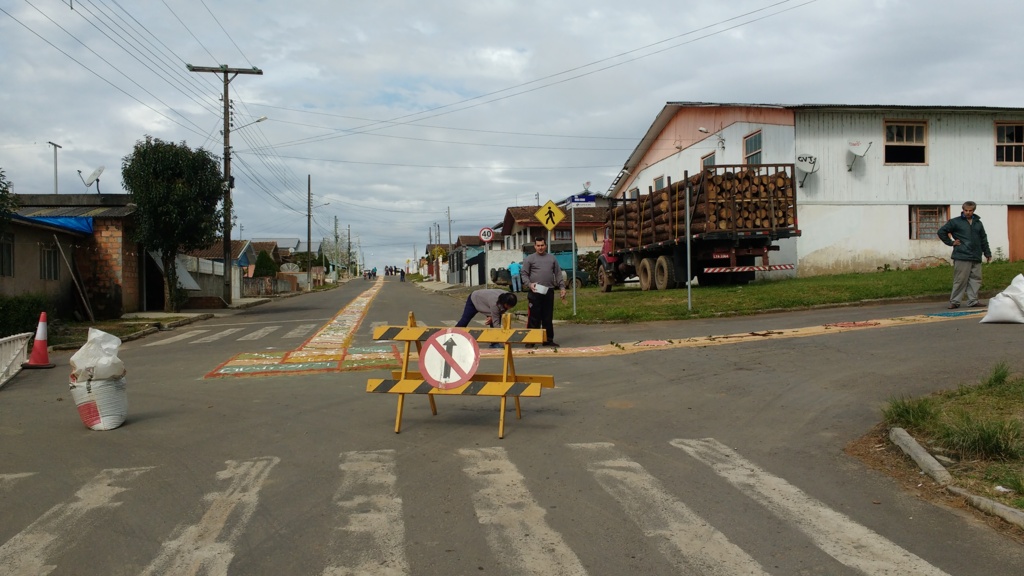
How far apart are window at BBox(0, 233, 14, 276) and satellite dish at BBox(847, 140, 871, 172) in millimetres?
24073

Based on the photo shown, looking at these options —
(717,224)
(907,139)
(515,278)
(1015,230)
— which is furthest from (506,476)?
(515,278)

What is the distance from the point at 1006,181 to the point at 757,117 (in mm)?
8462

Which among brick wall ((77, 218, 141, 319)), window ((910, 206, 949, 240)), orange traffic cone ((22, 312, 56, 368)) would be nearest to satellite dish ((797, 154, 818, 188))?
window ((910, 206, 949, 240))

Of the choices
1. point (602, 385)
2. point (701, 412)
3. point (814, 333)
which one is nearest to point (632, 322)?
point (814, 333)

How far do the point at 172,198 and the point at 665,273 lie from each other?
15.7m

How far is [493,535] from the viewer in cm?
441

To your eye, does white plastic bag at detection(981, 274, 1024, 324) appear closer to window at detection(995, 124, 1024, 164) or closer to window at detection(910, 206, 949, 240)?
window at detection(910, 206, 949, 240)

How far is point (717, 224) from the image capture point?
20609 millimetres

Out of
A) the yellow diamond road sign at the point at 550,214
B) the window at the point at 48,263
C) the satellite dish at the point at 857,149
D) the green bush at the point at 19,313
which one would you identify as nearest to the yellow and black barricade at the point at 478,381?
the yellow diamond road sign at the point at 550,214

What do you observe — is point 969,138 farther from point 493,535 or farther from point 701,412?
point 493,535

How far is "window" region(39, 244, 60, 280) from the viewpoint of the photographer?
21578 millimetres

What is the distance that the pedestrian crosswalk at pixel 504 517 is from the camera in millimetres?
4020

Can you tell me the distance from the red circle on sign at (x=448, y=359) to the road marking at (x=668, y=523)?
1491mm

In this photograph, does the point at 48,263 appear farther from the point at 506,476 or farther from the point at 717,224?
the point at 506,476
